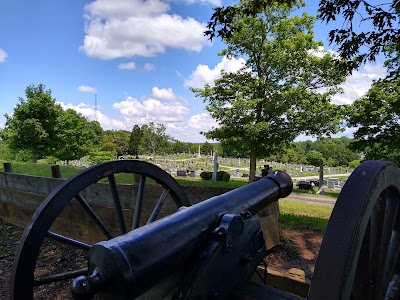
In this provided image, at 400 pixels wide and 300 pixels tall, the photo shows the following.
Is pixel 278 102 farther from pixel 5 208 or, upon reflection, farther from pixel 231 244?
pixel 231 244

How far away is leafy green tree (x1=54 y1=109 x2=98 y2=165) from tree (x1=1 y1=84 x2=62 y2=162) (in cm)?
86

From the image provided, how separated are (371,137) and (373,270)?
16.6 m

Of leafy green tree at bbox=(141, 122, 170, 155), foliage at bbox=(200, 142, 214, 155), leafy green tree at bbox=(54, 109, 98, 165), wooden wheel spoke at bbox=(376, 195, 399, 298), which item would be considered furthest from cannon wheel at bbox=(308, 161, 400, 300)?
foliage at bbox=(200, 142, 214, 155)

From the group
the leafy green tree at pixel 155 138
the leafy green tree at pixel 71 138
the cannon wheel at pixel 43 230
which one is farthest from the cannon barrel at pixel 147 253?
the leafy green tree at pixel 155 138

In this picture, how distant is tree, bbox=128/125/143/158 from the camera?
200 ft

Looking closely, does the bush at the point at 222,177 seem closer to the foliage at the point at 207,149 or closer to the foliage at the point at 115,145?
the foliage at the point at 115,145

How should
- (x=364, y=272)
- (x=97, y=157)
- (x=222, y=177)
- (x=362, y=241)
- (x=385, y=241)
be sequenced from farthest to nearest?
(x=97, y=157) < (x=222, y=177) < (x=385, y=241) < (x=364, y=272) < (x=362, y=241)

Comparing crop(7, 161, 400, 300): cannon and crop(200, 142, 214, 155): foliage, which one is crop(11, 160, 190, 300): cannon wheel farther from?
crop(200, 142, 214, 155): foliage

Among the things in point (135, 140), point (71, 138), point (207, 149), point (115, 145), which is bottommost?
point (115, 145)

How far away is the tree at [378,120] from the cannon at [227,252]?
50.8ft

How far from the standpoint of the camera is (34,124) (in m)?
25.0

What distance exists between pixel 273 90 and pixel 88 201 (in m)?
15.6

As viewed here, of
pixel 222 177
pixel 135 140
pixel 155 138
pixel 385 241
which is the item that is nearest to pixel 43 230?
pixel 385 241

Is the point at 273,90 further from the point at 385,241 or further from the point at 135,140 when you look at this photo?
the point at 135,140
